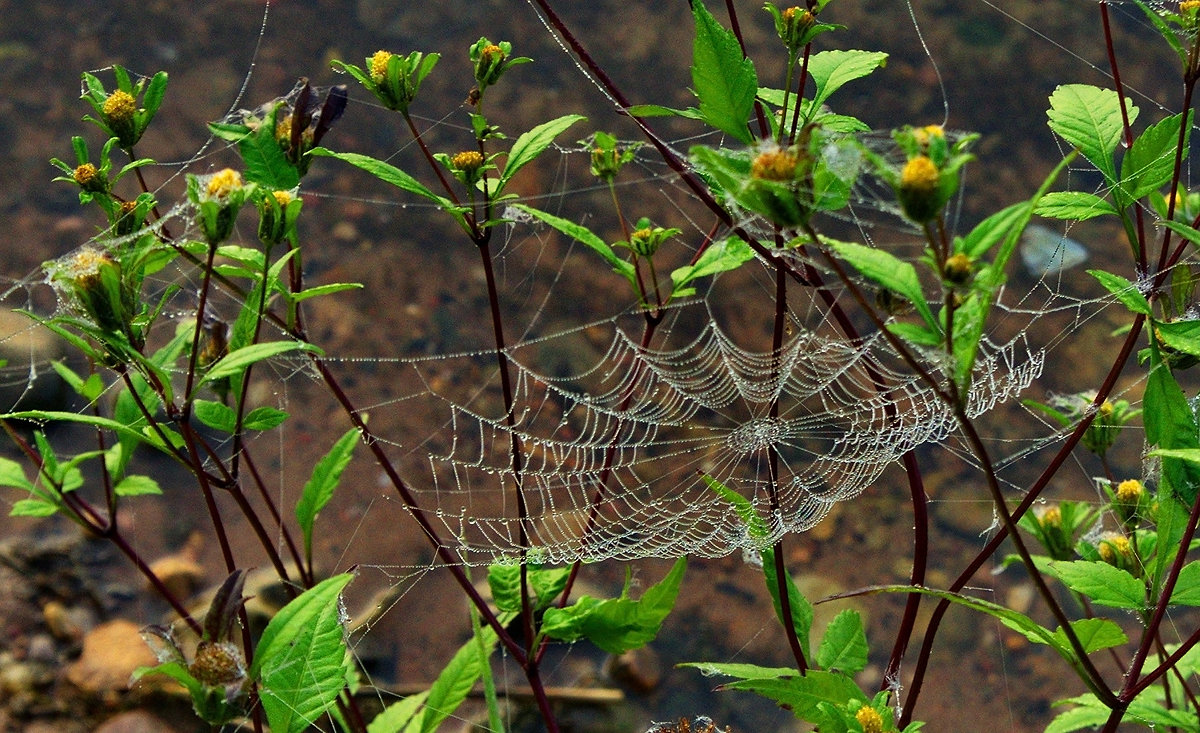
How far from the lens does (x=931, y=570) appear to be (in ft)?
9.32

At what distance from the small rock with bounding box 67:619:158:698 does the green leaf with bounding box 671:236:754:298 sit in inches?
67.2

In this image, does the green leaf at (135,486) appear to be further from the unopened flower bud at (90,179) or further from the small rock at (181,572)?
the small rock at (181,572)

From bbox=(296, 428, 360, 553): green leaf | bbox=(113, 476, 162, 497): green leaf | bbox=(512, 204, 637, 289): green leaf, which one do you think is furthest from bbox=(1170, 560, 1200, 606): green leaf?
bbox=(113, 476, 162, 497): green leaf

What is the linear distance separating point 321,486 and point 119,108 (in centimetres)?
59

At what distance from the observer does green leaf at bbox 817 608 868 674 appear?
1.33 meters

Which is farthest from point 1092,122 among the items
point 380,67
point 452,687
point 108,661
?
point 108,661

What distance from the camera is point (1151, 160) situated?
1188 millimetres

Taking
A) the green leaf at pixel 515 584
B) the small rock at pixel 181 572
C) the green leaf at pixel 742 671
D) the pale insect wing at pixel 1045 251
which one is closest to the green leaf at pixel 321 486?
the green leaf at pixel 515 584

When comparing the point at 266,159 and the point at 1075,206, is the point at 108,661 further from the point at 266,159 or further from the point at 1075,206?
the point at 1075,206

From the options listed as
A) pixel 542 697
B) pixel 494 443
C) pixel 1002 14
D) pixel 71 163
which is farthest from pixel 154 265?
pixel 1002 14

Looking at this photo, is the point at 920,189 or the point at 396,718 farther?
the point at 396,718

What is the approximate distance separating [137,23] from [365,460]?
2.22 meters

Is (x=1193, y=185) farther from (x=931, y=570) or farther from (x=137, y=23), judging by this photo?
(x=137, y=23)

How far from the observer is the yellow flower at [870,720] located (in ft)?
3.25
